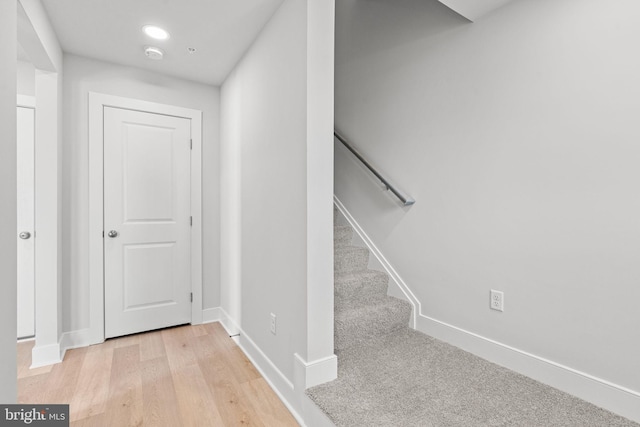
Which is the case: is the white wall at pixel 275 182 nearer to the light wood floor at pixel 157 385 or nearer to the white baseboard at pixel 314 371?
the white baseboard at pixel 314 371

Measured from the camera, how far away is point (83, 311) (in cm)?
253

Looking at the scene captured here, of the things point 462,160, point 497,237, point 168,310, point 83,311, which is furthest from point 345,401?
point 83,311

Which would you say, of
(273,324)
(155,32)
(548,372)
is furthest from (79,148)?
(548,372)

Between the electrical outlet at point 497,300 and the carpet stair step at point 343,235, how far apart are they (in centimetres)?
133

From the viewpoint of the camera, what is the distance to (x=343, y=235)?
2.97 m

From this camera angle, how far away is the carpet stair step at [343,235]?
294 cm

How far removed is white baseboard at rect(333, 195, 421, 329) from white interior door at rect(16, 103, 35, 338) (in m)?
2.82

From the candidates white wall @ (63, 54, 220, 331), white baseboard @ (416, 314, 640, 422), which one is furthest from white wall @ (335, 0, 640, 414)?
white wall @ (63, 54, 220, 331)

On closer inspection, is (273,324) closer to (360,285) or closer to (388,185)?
(360,285)

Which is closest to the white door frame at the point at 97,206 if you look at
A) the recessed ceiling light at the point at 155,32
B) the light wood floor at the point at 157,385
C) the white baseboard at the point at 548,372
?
the light wood floor at the point at 157,385

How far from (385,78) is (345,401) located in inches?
96.7

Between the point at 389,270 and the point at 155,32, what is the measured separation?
2.52m

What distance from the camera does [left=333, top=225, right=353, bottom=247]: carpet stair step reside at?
2941 mm

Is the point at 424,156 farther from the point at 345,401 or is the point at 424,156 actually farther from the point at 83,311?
the point at 83,311
